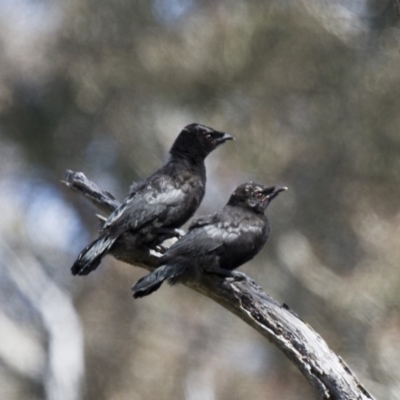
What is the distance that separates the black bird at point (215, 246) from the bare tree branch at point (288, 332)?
0.09 meters

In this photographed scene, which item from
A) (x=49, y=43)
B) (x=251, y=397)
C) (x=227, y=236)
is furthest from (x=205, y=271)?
(x=49, y=43)

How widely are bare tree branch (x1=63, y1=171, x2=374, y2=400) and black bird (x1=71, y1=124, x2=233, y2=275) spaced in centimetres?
9

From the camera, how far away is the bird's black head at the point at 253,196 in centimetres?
455

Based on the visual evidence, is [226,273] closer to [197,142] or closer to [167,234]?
[167,234]

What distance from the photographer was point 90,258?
4262mm

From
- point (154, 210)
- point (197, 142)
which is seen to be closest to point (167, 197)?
point (154, 210)

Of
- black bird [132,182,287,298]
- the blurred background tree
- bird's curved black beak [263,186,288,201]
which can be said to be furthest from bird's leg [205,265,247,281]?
the blurred background tree

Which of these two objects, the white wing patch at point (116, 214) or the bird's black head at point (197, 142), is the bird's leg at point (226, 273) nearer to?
the white wing patch at point (116, 214)

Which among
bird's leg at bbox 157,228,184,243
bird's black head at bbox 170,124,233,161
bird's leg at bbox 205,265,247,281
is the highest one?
bird's black head at bbox 170,124,233,161

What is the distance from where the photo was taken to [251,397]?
950 cm

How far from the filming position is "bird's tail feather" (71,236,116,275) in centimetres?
425

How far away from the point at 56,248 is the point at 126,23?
2815 millimetres

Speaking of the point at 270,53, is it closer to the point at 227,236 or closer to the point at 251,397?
the point at 251,397

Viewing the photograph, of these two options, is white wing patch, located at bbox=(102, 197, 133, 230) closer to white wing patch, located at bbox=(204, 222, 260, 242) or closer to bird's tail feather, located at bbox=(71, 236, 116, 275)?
bird's tail feather, located at bbox=(71, 236, 116, 275)
